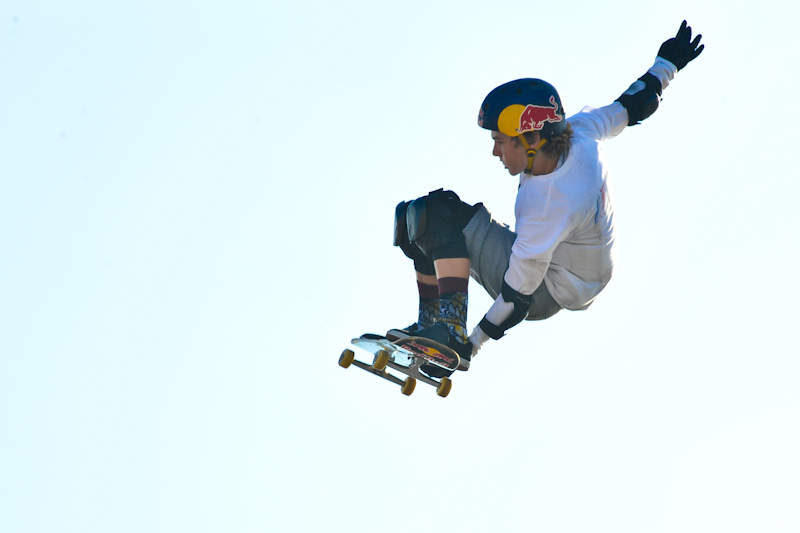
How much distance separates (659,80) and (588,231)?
7.63ft

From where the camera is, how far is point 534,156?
10.4 meters

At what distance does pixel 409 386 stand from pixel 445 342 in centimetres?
98

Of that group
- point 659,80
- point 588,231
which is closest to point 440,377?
point 588,231

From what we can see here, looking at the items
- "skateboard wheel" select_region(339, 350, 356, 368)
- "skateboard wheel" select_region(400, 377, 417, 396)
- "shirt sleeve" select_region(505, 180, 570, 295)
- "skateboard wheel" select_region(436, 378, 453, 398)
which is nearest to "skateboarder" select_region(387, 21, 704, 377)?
"shirt sleeve" select_region(505, 180, 570, 295)

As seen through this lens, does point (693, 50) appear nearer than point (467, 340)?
No

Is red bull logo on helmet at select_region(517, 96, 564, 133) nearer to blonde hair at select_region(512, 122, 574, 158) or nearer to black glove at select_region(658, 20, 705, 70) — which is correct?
blonde hair at select_region(512, 122, 574, 158)

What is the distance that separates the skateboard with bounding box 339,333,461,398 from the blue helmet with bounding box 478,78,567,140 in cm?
221

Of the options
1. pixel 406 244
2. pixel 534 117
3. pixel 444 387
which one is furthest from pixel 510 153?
pixel 444 387

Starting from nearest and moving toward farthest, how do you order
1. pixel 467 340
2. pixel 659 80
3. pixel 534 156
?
1. pixel 534 156
2. pixel 467 340
3. pixel 659 80

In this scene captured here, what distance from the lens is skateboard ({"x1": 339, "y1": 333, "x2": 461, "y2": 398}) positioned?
10555mm

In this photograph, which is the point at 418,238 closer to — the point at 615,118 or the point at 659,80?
the point at 615,118

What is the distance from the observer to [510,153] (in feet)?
34.4

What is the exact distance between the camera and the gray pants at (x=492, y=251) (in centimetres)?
1097

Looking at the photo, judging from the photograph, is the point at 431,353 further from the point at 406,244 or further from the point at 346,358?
the point at 406,244
